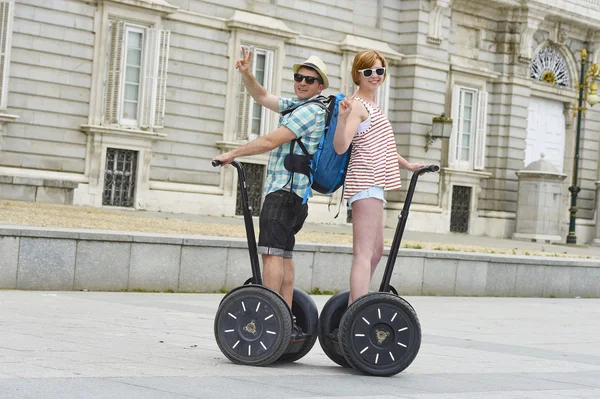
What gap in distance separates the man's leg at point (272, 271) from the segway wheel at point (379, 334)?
505 mm

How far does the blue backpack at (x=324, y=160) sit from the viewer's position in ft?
23.5

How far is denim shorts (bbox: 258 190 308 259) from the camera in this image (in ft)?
23.5

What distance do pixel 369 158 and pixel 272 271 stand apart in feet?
2.99

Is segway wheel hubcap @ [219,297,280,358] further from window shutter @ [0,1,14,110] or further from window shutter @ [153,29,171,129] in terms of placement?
window shutter @ [153,29,171,129]

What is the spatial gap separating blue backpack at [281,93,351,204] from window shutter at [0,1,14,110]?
16667 mm

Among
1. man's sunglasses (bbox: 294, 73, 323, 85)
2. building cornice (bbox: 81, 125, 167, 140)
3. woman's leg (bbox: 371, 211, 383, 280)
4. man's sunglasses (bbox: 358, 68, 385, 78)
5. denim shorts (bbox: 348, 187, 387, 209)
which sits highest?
building cornice (bbox: 81, 125, 167, 140)

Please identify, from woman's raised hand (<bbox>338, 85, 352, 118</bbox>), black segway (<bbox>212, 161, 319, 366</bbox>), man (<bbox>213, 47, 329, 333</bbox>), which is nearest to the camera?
woman's raised hand (<bbox>338, 85, 352, 118</bbox>)

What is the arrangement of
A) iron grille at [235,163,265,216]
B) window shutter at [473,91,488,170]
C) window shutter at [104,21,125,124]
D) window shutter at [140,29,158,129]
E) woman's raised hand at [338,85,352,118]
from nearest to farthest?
1. woman's raised hand at [338,85,352,118]
2. window shutter at [104,21,125,124]
3. window shutter at [140,29,158,129]
4. iron grille at [235,163,265,216]
5. window shutter at [473,91,488,170]

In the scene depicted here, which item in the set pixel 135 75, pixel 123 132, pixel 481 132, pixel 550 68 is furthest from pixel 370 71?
pixel 550 68

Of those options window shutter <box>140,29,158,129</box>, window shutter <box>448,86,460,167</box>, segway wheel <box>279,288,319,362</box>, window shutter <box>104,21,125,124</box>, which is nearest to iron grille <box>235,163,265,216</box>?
window shutter <box>140,29,158,129</box>

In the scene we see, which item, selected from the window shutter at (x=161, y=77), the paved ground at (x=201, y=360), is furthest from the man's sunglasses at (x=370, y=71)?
the window shutter at (x=161, y=77)

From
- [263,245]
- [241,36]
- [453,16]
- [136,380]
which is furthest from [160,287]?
[453,16]

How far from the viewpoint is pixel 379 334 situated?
6.95 m

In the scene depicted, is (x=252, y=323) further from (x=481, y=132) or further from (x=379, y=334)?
(x=481, y=132)
